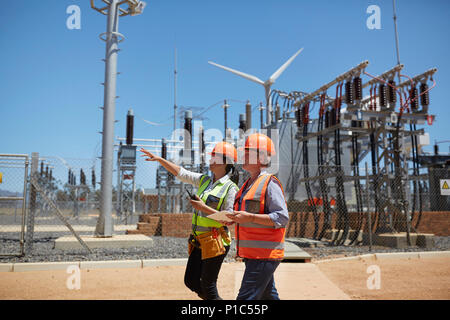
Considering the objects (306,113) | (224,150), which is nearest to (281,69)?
(306,113)

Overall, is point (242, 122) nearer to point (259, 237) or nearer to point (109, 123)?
point (109, 123)

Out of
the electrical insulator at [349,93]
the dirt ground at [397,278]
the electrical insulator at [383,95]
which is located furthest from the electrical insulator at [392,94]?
the dirt ground at [397,278]

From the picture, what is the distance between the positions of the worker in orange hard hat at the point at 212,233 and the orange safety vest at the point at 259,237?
0.60m

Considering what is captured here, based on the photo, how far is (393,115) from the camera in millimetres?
11492

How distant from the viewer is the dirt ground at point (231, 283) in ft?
17.4

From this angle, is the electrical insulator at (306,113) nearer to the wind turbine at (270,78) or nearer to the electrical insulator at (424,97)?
the electrical insulator at (424,97)

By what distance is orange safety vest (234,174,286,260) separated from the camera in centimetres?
267

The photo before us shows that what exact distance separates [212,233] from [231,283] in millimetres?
3142

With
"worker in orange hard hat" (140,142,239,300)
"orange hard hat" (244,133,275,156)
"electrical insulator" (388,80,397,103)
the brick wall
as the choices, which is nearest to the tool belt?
"worker in orange hard hat" (140,142,239,300)

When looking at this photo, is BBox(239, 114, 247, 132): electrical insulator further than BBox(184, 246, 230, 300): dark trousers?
Yes

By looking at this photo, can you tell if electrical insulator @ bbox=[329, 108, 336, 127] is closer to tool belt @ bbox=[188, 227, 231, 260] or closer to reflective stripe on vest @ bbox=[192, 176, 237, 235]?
reflective stripe on vest @ bbox=[192, 176, 237, 235]

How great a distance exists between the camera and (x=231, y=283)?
6148 millimetres

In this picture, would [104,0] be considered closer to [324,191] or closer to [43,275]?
[43,275]

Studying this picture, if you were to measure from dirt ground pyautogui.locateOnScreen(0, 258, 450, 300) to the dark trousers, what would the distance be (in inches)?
59.4
